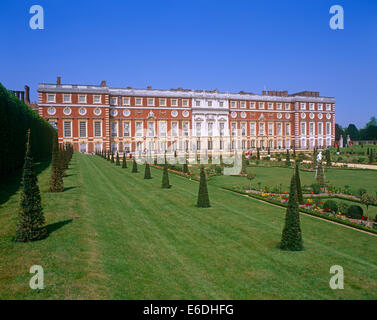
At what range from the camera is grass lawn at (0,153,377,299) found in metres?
5.48

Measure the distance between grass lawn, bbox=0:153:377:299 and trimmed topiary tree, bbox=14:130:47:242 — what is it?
11.4 inches

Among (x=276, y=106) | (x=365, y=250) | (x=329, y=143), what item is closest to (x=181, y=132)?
(x=276, y=106)

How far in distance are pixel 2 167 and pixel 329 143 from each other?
226 feet

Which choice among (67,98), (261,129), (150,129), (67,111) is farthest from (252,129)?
(67,98)

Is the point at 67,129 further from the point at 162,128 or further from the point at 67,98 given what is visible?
the point at 162,128

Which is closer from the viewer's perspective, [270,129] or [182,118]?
A: [182,118]

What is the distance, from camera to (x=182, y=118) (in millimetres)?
57938

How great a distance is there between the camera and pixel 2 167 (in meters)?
13.7

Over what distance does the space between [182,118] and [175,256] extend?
170ft

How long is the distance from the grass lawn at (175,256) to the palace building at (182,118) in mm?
39941

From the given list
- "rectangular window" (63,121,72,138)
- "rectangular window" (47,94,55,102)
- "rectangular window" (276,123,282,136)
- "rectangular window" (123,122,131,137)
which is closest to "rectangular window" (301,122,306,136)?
"rectangular window" (276,123,282,136)

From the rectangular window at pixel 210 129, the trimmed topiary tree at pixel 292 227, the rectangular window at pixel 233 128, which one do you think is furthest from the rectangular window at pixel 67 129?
the trimmed topiary tree at pixel 292 227
